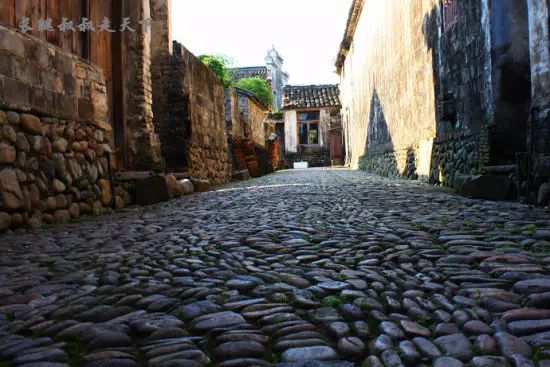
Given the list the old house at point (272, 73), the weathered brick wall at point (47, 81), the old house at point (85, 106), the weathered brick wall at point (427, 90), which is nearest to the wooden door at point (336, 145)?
the old house at point (272, 73)

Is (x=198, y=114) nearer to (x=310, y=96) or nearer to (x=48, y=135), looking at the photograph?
(x=48, y=135)

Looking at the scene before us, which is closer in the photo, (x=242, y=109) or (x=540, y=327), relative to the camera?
(x=540, y=327)

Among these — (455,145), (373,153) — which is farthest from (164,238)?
(373,153)

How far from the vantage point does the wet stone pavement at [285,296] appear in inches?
57.7

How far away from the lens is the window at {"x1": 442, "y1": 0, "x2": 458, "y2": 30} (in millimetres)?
6949

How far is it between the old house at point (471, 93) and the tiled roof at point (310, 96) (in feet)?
62.1

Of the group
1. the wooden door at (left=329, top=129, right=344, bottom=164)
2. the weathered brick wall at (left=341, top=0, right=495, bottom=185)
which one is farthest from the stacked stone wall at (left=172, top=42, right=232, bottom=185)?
the wooden door at (left=329, top=129, right=344, bottom=164)

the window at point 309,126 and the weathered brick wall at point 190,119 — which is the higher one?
the window at point 309,126

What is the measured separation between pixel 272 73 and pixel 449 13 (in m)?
40.2

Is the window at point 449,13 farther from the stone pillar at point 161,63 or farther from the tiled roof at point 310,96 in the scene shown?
the tiled roof at point 310,96

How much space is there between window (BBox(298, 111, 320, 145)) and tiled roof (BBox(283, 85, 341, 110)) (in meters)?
0.68

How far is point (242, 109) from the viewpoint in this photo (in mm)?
18984

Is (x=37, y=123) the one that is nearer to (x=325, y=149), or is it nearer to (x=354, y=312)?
(x=354, y=312)

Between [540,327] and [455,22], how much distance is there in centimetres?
638
